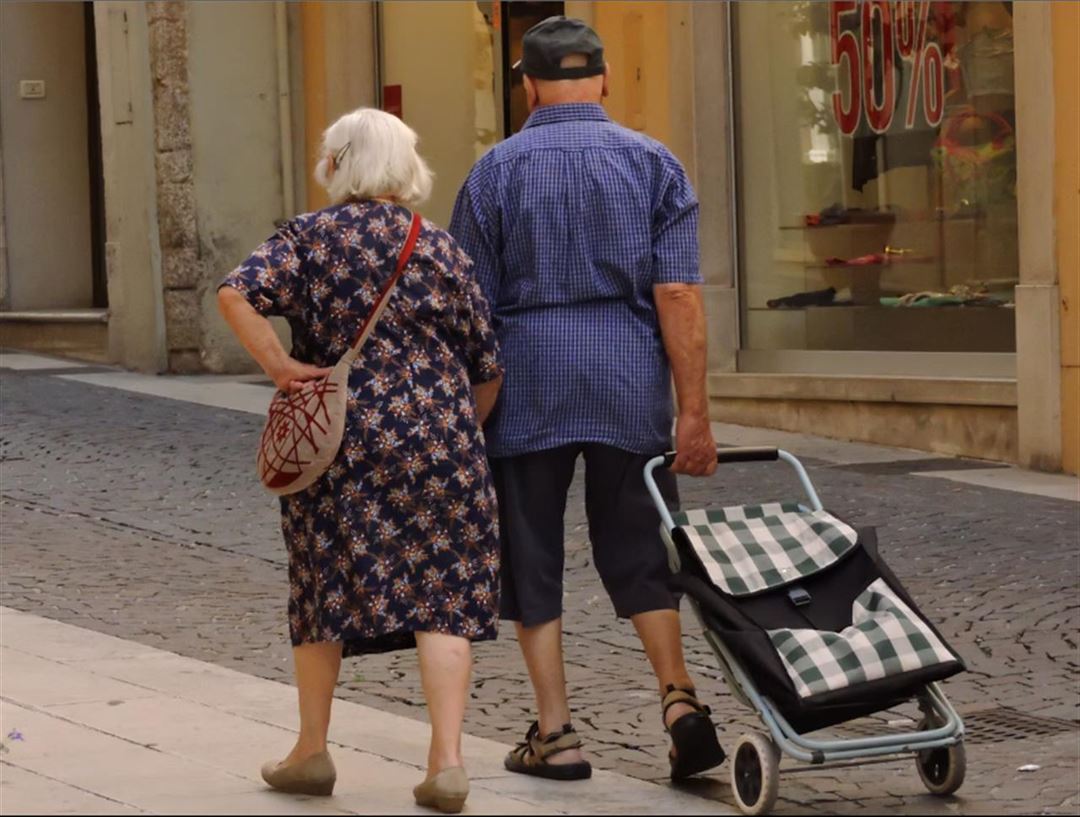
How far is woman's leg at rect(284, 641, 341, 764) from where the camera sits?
5.10 meters

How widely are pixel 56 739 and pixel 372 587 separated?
1.29 metres

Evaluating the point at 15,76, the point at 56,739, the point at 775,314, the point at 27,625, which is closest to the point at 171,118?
the point at 15,76

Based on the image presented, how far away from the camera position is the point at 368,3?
55.1ft

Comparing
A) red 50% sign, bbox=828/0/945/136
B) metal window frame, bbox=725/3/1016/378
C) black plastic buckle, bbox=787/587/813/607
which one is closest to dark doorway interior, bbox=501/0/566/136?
metal window frame, bbox=725/3/1016/378

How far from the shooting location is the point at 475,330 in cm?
510

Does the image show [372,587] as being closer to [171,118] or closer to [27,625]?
[27,625]

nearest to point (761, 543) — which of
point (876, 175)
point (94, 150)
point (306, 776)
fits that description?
point (306, 776)

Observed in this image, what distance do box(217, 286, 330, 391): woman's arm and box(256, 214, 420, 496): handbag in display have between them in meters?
0.03

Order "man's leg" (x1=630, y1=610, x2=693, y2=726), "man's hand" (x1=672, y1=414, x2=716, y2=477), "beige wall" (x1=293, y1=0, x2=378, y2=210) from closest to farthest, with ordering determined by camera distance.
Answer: "man's hand" (x1=672, y1=414, x2=716, y2=477) < "man's leg" (x1=630, y1=610, x2=693, y2=726) < "beige wall" (x1=293, y1=0, x2=378, y2=210)

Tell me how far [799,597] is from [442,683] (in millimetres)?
840

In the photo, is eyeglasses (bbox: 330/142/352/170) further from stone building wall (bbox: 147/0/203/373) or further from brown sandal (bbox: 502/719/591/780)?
stone building wall (bbox: 147/0/203/373)

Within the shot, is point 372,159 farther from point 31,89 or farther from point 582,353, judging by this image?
point 31,89

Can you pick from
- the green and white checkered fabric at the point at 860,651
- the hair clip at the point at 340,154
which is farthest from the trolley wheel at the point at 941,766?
the hair clip at the point at 340,154

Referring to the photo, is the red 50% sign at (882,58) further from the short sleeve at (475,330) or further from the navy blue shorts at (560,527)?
the short sleeve at (475,330)
